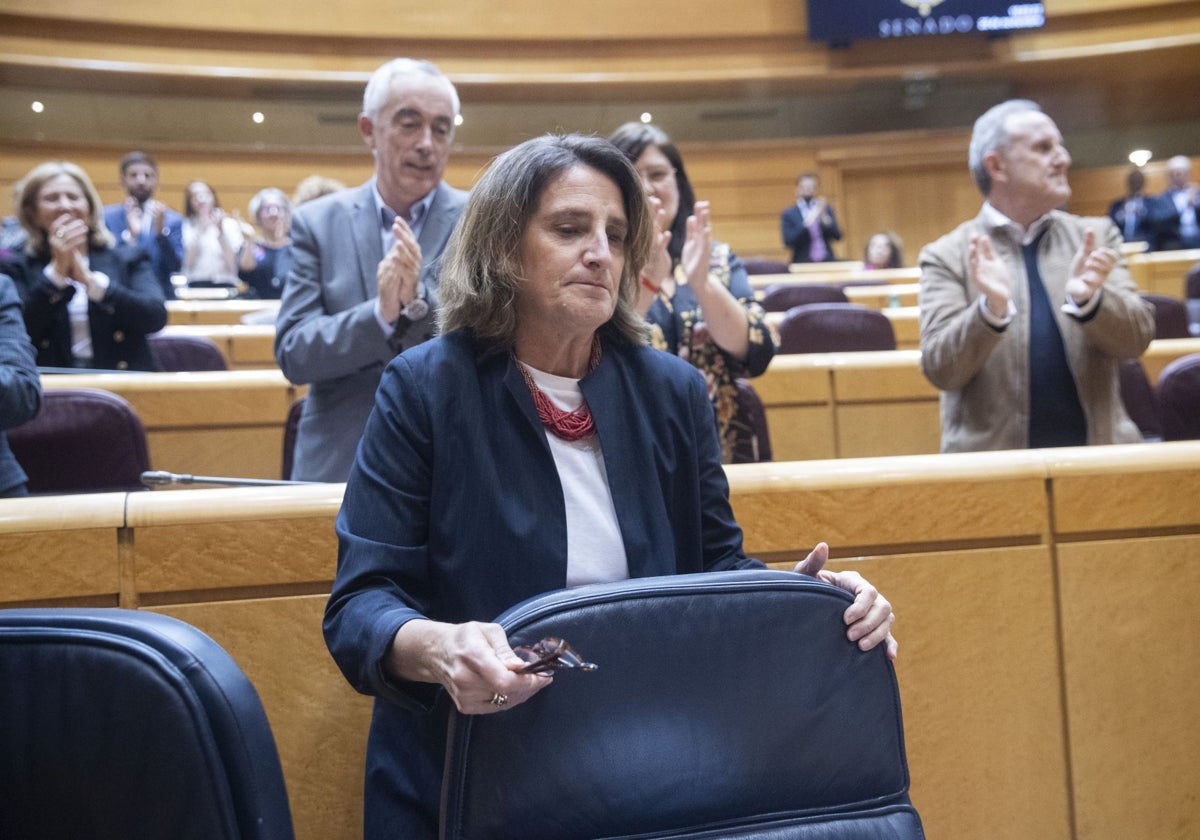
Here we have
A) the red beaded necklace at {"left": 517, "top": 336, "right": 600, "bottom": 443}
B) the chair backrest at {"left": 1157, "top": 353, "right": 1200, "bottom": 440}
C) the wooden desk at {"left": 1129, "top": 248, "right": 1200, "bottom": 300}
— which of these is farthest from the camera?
the wooden desk at {"left": 1129, "top": 248, "right": 1200, "bottom": 300}

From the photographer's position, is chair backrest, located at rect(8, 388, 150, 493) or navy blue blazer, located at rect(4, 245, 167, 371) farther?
navy blue blazer, located at rect(4, 245, 167, 371)

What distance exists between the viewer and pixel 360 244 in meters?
1.93

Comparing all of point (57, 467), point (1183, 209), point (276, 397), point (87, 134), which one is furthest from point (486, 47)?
point (57, 467)

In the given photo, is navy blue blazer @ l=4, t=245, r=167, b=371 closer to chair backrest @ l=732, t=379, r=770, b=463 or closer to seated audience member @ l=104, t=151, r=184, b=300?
chair backrest @ l=732, t=379, r=770, b=463

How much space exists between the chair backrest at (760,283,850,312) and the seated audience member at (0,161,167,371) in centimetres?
263

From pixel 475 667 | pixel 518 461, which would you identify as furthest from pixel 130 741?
pixel 518 461

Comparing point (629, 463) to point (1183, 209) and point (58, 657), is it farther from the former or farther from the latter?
point (1183, 209)

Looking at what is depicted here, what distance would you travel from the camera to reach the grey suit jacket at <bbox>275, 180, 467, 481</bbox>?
1.79m

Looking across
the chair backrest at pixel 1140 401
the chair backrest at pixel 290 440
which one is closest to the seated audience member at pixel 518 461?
the chair backrest at pixel 290 440

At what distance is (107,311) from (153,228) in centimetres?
319

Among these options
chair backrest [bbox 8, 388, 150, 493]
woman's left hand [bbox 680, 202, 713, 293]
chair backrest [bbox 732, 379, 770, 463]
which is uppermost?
woman's left hand [bbox 680, 202, 713, 293]

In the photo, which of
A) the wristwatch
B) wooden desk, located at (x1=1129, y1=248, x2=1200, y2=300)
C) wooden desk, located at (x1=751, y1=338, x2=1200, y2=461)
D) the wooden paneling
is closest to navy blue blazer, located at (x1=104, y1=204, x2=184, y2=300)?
wooden desk, located at (x1=751, y1=338, x2=1200, y2=461)

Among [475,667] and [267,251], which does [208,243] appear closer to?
[267,251]

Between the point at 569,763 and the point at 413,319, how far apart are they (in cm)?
105
